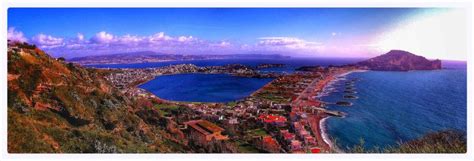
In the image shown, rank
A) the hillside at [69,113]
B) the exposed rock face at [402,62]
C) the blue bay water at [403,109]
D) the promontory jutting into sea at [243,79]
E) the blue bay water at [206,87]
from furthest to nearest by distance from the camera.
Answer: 1. the blue bay water at [206,87]
2. the exposed rock face at [402,62]
3. the blue bay water at [403,109]
4. the promontory jutting into sea at [243,79]
5. the hillside at [69,113]

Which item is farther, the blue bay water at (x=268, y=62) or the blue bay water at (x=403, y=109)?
the blue bay water at (x=268, y=62)

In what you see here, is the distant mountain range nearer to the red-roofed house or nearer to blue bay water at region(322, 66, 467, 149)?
the red-roofed house

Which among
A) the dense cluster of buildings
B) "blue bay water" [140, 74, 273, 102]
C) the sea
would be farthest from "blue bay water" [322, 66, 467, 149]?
"blue bay water" [140, 74, 273, 102]

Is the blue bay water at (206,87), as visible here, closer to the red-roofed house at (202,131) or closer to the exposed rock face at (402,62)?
the red-roofed house at (202,131)

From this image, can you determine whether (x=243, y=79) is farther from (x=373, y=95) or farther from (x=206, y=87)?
(x=373, y=95)

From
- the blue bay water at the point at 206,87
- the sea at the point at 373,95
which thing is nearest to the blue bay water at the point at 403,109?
the sea at the point at 373,95

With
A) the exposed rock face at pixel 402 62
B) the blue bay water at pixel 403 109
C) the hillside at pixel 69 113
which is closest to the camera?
the hillside at pixel 69 113

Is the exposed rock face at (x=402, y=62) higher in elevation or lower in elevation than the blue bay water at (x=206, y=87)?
higher
